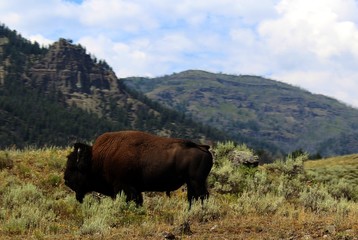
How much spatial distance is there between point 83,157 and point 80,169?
0.34m

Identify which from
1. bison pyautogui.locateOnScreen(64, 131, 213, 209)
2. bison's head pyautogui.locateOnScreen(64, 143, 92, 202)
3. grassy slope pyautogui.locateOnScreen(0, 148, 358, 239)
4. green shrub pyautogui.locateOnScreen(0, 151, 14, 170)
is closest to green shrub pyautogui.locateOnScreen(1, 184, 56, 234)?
grassy slope pyautogui.locateOnScreen(0, 148, 358, 239)

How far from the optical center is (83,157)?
1170 cm

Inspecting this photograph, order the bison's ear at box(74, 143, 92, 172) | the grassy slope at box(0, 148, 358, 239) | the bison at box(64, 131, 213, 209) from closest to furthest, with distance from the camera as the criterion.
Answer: the grassy slope at box(0, 148, 358, 239), the bison at box(64, 131, 213, 209), the bison's ear at box(74, 143, 92, 172)

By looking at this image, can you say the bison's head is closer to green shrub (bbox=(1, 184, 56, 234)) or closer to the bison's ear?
the bison's ear

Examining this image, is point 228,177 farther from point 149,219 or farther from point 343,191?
point 149,219

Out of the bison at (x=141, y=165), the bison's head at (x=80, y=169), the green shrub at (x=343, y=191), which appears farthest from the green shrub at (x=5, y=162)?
the green shrub at (x=343, y=191)

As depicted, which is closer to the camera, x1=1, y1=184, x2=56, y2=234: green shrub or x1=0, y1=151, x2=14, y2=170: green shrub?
x1=1, y1=184, x2=56, y2=234: green shrub

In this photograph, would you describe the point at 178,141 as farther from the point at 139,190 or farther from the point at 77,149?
the point at 77,149

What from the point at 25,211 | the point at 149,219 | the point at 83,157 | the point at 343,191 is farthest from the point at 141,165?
the point at 343,191

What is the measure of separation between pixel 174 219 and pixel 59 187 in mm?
5643

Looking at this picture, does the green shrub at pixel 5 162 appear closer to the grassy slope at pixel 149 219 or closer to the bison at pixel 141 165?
the grassy slope at pixel 149 219

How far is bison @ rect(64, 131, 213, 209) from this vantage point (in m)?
10.8

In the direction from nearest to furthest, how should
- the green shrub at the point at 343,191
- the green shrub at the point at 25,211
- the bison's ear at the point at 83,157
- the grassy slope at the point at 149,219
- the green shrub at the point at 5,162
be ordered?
1. the grassy slope at the point at 149,219
2. the green shrub at the point at 25,211
3. the bison's ear at the point at 83,157
4. the green shrub at the point at 5,162
5. the green shrub at the point at 343,191

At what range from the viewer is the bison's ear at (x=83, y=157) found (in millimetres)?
11695
